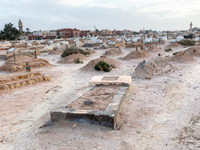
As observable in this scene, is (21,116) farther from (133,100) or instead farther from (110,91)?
(133,100)

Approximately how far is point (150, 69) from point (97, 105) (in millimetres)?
5791

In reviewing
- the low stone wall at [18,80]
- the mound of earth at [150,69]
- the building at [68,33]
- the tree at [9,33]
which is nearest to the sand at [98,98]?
the mound of earth at [150,69]

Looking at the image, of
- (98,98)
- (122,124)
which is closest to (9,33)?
(98,98)

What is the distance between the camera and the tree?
2156 inches

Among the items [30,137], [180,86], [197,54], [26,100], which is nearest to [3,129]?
[30,137]

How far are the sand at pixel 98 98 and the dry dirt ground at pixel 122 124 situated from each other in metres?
0.56

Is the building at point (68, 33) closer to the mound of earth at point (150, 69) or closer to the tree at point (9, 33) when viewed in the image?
the tree at point (9, 33)

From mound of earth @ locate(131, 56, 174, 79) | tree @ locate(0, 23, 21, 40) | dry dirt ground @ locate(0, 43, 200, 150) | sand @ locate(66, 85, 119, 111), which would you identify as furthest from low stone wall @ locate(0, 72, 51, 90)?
tree @ locate(0, 23, 21, 40)

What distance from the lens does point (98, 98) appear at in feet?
19.5

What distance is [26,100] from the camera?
6930mm

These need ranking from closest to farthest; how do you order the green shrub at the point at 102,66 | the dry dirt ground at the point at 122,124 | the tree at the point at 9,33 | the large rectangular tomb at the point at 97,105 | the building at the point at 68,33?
the dry dirt ground at the point at 122,124
the large rectangular tomb at the point at 97,105
the green shrub at the point at 102,66
the tree at the point at 9,33
the building at the point at 68,33

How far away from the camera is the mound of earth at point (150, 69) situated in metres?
9.60

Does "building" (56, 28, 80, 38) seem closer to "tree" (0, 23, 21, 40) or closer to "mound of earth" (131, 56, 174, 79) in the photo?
"tree" (0, 23, 21, 40)

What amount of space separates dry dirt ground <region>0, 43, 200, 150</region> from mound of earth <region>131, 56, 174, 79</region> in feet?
5.70
